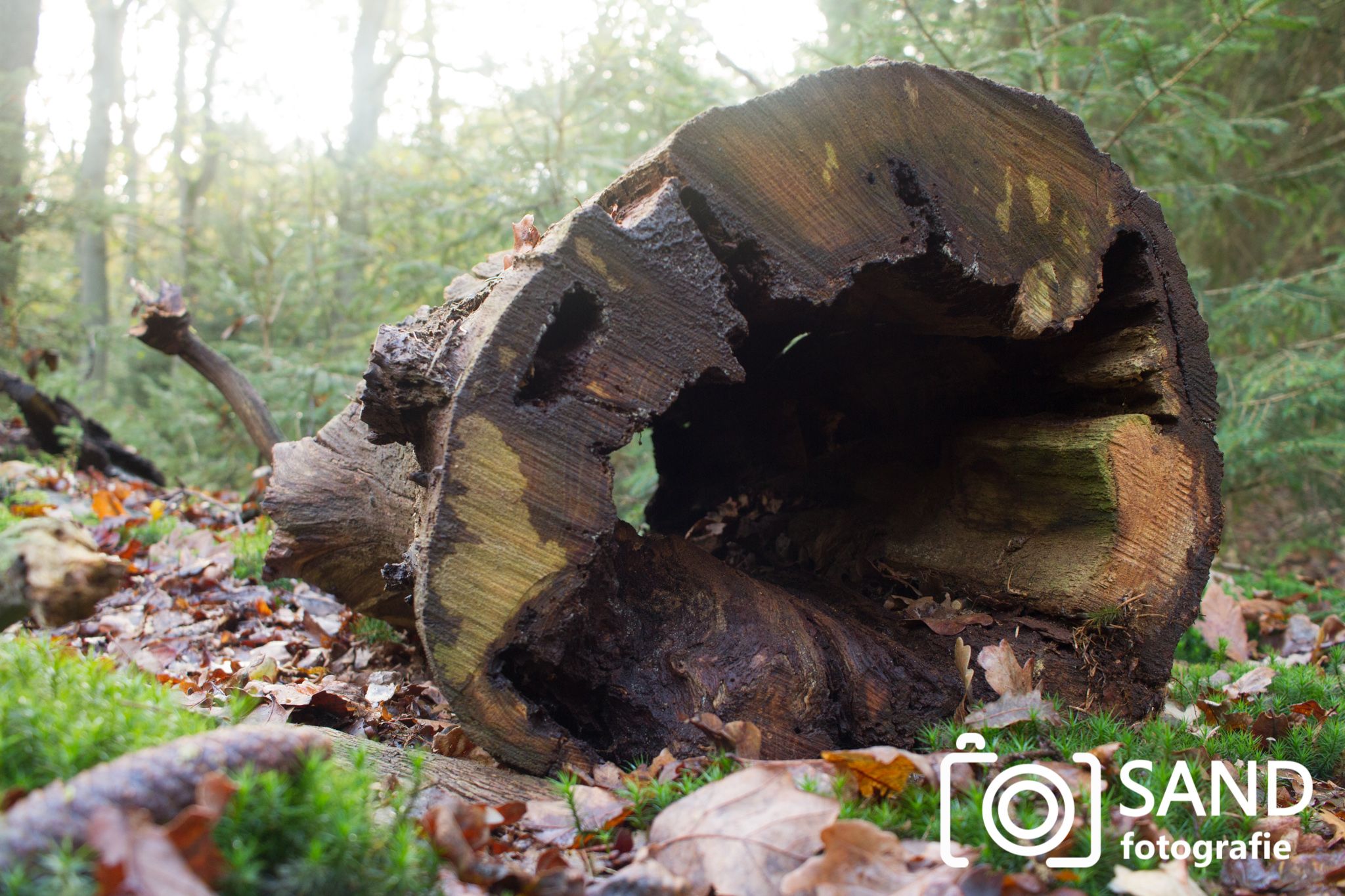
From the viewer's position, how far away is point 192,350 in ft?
16.0

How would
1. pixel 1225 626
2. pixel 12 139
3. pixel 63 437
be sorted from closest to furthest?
pixel 1225 626
pixel 63 437
pixel 12 139

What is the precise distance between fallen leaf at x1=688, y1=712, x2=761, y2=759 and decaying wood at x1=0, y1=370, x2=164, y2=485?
6.05 metres

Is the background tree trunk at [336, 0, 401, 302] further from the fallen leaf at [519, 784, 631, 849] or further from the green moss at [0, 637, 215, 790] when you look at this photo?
the fallen leaf at [519, 784, 631, 849]

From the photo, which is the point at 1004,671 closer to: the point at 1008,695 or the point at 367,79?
the point at 1008,695

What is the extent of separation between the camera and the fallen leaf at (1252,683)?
9.88ft

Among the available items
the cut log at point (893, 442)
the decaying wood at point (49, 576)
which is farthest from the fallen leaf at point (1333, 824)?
the decaying wood at point (49, 576)

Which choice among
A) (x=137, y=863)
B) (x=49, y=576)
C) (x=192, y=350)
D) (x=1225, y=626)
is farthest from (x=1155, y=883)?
(x=192, y=350)

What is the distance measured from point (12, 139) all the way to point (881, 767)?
10.6m

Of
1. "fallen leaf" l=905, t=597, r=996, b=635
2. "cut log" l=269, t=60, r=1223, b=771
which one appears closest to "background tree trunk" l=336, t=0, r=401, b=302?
"cut log" l=269, t=60, r=1223, b=771

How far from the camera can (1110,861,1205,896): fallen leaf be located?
1435 millimetres

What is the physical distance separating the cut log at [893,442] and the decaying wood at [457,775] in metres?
0.07

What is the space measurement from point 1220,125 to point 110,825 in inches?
240

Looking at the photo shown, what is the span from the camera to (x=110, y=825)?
1.04 meters

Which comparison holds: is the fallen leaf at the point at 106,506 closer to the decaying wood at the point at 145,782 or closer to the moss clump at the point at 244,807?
the moss clump at the point at 244,807
